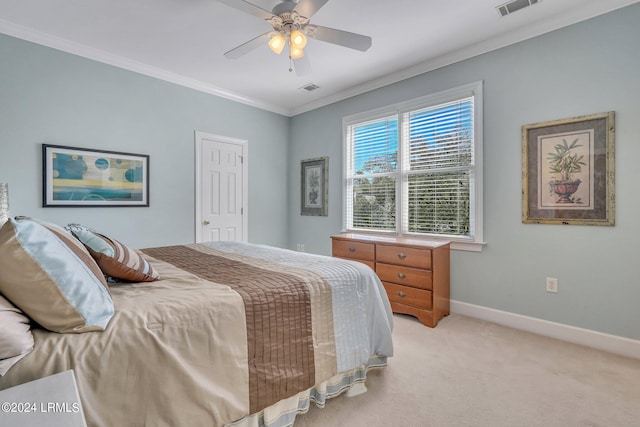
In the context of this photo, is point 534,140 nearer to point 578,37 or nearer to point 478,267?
point 578,37

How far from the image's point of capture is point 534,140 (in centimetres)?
268

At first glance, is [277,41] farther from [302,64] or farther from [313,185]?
[313,185]

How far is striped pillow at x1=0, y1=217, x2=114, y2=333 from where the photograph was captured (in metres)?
0.97

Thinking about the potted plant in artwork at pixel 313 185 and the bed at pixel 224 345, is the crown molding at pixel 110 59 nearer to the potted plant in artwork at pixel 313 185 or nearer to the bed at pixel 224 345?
the potted plant in artwork at pixel 313 185

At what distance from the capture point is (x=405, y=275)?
2.97 metres

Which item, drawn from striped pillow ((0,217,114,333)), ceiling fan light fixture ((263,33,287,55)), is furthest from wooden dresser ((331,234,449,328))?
striped pillow ((0,217,114,333))

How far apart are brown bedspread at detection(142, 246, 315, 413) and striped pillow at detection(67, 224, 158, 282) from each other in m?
0.29

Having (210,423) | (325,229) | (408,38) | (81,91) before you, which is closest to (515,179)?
(408,38)

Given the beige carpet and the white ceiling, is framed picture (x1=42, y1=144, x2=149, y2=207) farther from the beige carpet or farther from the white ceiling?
the beige carpet

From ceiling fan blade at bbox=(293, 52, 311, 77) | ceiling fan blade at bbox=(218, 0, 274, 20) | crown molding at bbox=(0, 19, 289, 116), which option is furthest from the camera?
crown molding at bbox=(0, 19, 289, 116)

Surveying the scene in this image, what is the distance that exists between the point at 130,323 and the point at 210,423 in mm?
493

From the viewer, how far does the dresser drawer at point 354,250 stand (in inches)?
128

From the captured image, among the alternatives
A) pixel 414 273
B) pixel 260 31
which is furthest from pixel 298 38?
pixel 414 273

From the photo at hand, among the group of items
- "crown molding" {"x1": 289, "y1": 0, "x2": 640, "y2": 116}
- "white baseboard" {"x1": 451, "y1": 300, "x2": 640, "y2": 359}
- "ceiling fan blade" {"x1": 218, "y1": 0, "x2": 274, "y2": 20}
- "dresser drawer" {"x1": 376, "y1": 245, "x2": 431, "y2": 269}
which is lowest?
"white baseboard" {"x1": 451, "y1": 300, "x2": 640, "y2": 359}
